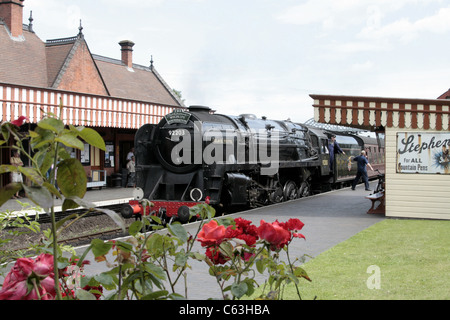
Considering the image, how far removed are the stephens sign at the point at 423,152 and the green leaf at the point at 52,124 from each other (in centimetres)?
1124

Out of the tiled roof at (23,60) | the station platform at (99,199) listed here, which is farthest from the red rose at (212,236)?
the tiled roof at (23,60)

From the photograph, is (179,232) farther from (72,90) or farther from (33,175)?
(72,90)

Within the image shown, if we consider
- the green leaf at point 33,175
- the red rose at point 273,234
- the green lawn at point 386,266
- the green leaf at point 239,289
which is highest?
the green leaf at point 33,175

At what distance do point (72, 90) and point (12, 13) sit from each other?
4248 millimetres

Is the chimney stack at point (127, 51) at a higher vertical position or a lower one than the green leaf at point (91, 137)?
higher

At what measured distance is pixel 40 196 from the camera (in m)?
1.23

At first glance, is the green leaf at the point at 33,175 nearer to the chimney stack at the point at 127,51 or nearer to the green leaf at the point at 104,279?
the green leaf at the point at 104,279

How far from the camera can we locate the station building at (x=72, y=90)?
1794cm

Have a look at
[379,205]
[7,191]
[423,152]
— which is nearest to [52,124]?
[7,191]

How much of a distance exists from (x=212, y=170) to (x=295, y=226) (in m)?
9.49
